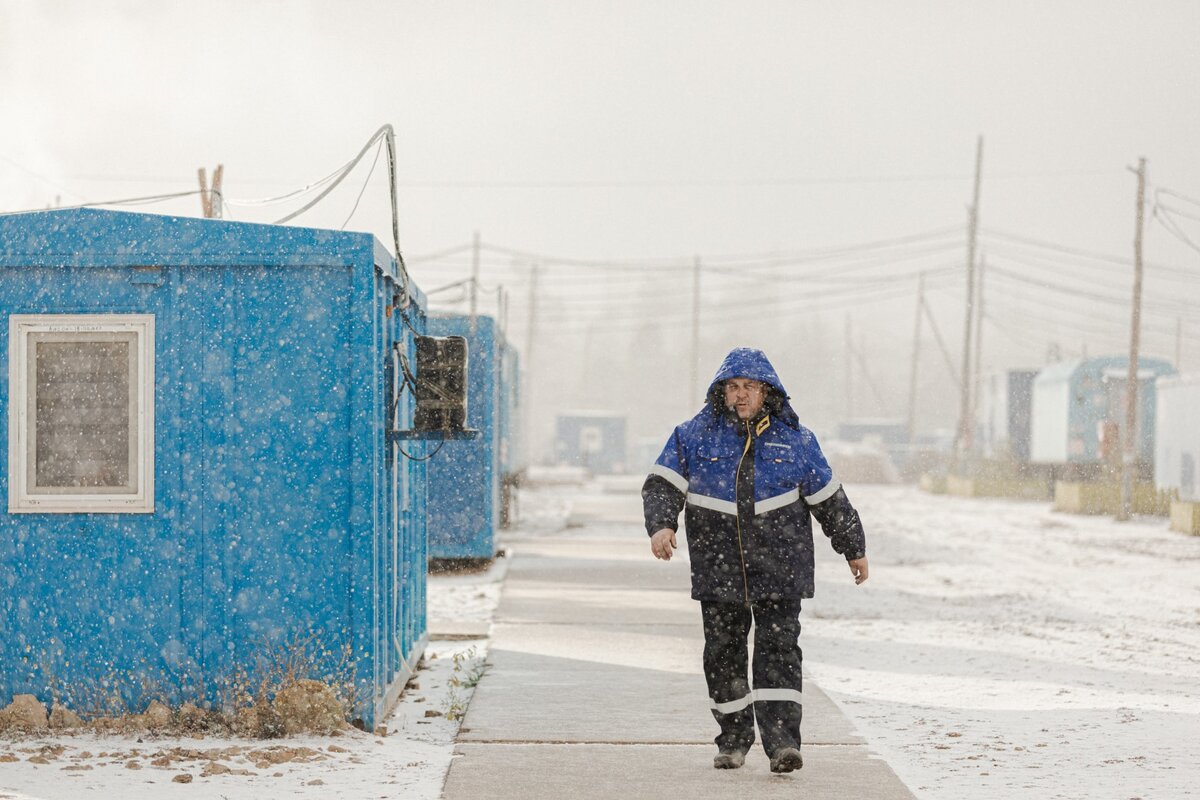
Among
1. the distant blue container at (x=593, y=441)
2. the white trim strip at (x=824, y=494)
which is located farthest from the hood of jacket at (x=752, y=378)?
the distant blue container at (x=593, y=441)

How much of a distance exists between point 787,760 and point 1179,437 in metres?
27.8

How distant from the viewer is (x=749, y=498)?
637cm

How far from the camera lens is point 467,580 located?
15898 mm

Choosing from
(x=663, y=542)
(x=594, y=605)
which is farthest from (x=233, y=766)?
(x=594, y=605)

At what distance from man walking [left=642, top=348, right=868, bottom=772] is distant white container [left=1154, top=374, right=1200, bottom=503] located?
86.1 feet

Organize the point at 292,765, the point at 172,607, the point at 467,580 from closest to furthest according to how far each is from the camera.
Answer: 1. the point at 292,765
2. the point at 172,607
3. the point at 467,580

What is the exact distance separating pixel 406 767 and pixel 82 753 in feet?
4.78

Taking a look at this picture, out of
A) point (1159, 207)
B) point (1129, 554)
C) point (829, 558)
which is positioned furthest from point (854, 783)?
point (1159, 207)

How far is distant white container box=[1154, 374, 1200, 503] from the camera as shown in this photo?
3070cm

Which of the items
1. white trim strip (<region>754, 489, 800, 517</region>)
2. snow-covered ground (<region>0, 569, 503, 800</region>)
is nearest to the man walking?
white trim strip (<region>754, 489, 800, 517</region>)

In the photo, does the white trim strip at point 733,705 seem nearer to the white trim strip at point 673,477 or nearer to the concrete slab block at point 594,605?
the white trim strip at point 673,477

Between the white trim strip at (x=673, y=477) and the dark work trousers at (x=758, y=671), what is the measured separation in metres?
0.52

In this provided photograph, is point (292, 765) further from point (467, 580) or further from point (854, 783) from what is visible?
point (467, 580)

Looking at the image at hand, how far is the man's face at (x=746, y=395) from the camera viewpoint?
254 inches
